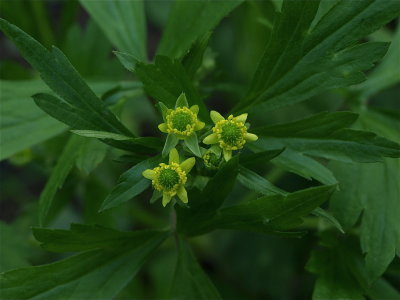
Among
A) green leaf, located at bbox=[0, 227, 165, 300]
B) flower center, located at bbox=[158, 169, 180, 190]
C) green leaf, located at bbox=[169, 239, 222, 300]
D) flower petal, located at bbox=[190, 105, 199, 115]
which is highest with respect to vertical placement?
flower petal, located at bbox=[190, 105, 199, 115]

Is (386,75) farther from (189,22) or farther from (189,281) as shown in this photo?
(189,281)

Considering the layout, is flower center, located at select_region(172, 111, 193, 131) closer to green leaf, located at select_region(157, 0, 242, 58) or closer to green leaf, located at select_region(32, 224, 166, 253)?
green leaf, located at select_region(32, 224, 166, 253)

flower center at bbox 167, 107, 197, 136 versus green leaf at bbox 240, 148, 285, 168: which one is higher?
flower center at bbox 167, 107, 197, 136

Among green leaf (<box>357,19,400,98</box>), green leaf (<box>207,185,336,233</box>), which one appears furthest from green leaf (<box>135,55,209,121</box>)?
green leaf (<box>357,19,400,98</box>)

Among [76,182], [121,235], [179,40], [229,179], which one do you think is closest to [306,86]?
[229,179]

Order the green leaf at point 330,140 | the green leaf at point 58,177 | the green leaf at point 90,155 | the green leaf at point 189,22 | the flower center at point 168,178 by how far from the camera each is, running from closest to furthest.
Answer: the flower center at point 168,178, the green leaf at point 330,140, the green leaf at point 58,177, the green leaf at point 90,155, the green leaf at point 189,22

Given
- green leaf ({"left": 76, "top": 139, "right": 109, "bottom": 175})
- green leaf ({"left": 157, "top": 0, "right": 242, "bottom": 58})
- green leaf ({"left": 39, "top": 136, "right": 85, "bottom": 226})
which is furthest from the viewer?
green leaf ({"left": 157, "top": 0, "right": 242, "bottom": 58})

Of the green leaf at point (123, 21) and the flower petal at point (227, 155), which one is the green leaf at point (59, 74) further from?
the green leaf at point (123, 21)

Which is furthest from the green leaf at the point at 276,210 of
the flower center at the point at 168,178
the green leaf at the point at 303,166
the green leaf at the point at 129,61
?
the green leaf at the point at 129,61
